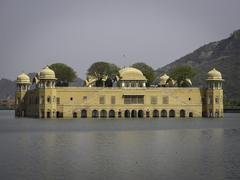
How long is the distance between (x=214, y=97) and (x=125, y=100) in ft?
35.8

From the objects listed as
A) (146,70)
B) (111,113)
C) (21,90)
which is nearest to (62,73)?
(21,90)

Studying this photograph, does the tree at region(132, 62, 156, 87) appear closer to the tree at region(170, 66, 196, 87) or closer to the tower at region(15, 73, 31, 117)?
the tree at region(170, 66, 196, 87)

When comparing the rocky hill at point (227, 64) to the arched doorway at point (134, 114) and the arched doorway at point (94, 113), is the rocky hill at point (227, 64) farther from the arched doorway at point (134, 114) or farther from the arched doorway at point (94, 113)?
the arched doorway at point (94, 113)

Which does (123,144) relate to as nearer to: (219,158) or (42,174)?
(219,158)

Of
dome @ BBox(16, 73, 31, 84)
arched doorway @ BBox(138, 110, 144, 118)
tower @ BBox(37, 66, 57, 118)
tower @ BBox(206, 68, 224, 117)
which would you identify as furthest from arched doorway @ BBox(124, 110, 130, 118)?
dome @ BBox(16, 73, 31, 84)

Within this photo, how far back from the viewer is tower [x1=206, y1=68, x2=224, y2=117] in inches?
2741

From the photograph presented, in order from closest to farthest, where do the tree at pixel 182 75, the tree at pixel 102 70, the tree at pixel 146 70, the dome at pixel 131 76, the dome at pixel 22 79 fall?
1. the dome at pixel 131 76
2. the dome at pixel 22 79
3. the tree at pixel 182 75
4. the tree at pixel 102 70
5. the tree at pixel 146 70

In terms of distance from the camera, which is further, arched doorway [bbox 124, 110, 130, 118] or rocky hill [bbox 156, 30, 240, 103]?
rocky hill [bbox 156, 30, 240, 103]

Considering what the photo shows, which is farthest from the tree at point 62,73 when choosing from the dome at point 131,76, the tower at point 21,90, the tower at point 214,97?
the tower at point 214,97

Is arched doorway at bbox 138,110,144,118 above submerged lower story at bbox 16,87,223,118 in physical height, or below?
below

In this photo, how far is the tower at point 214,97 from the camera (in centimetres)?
6962

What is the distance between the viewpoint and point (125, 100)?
68812mm

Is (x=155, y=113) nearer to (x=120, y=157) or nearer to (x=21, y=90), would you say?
(x=21, y=90)

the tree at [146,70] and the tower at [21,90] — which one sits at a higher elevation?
the tree at [146,70]
